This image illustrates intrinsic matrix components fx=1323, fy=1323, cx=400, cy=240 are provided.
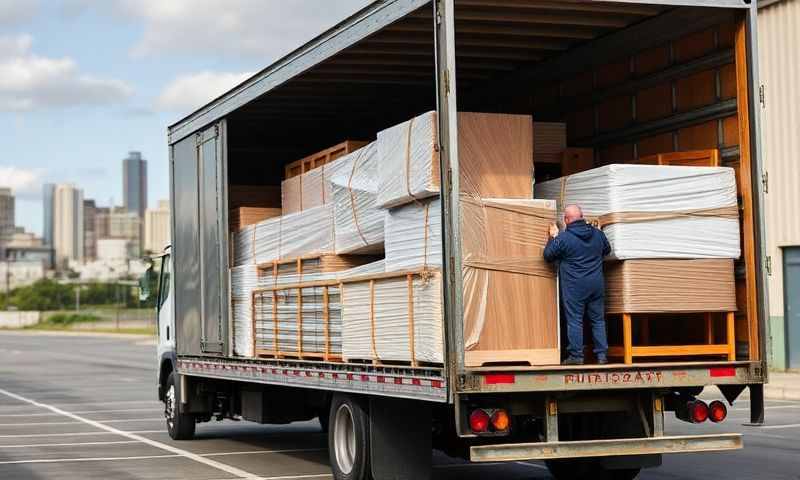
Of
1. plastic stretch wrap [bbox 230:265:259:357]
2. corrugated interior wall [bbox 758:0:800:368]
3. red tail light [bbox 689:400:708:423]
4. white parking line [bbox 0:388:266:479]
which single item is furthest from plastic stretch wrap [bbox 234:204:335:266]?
corrugated interior wall [bbox 758:0:800:368]

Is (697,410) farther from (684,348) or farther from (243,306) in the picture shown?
(243,306)

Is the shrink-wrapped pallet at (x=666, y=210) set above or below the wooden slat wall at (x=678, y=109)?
below

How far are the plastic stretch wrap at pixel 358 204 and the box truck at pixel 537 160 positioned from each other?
3.03 feet

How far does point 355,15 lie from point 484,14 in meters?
1.03

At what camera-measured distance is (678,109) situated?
35.9 ft

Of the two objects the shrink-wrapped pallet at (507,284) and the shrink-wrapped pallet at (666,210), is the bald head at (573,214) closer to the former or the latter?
the shrink-wrapped pallet at (507,284)

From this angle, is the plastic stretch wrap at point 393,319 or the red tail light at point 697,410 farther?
the red tail light at point 697,410

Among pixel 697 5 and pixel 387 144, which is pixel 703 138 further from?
pixel 387 144

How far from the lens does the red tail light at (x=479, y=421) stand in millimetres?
9094

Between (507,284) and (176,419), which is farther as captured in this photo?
(176,419)

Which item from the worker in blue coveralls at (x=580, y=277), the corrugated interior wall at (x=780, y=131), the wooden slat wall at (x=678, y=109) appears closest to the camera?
the worker in blue coveralls at (x=580, y=277)

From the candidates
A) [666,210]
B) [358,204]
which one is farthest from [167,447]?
[666,210]

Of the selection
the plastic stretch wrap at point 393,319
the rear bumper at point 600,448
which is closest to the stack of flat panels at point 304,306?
the plastic stretch wrap at point 393,319

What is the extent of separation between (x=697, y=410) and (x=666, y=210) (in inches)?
60.7
